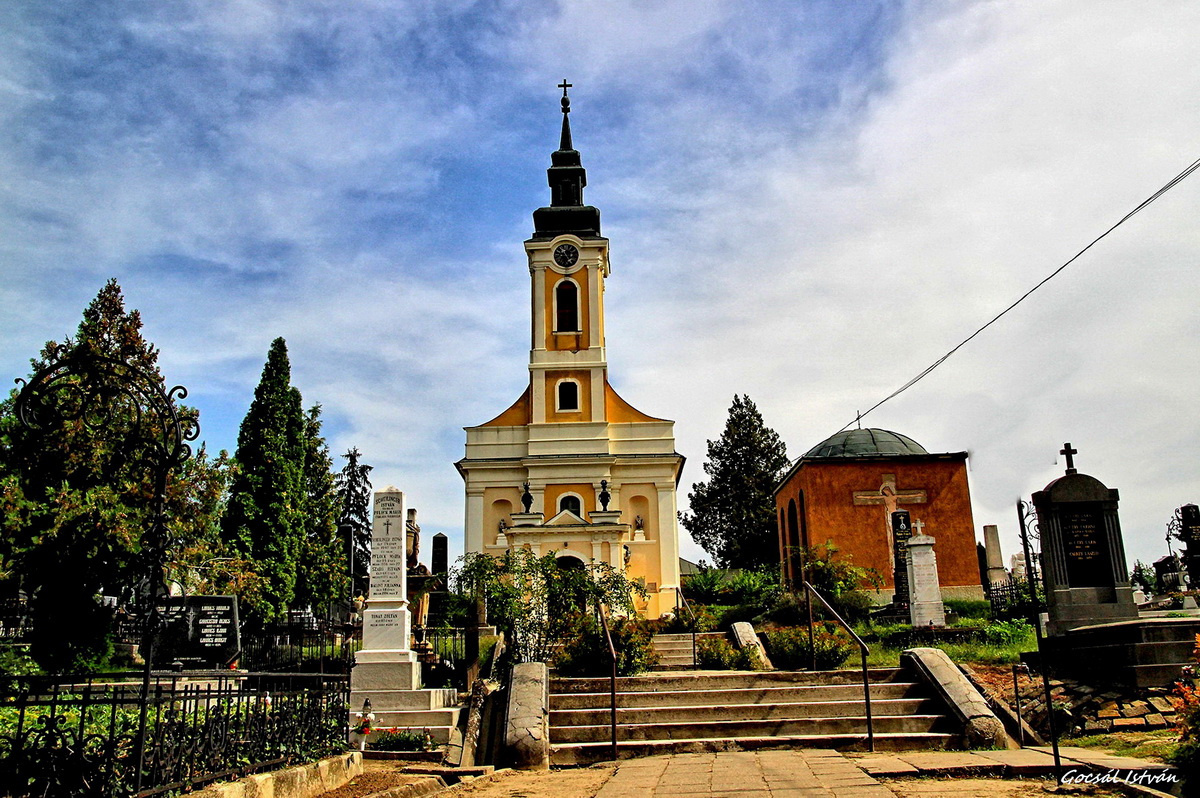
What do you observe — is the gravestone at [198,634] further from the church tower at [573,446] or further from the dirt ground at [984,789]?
the church tower at [573,446]

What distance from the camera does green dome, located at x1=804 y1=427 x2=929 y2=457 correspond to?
29406 millimetres

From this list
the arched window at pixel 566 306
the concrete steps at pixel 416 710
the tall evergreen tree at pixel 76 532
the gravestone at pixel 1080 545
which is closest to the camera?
the concrete steps at pixel 416 710

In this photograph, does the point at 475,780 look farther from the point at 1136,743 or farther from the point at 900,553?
the point at 900,553

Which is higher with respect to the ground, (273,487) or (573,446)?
(573,446)

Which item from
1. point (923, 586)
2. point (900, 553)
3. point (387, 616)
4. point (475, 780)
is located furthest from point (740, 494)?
point (475, 780)

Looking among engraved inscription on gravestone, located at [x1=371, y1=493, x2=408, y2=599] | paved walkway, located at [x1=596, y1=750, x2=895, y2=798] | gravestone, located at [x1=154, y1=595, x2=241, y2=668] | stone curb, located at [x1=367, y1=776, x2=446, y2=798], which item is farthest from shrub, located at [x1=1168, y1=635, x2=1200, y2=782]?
gravestone, located at [x1=154, y1=595, x2=241, y2=668]

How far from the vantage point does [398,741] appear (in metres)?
10.5

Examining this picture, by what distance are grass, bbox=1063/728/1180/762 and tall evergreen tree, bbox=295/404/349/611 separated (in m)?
24.6

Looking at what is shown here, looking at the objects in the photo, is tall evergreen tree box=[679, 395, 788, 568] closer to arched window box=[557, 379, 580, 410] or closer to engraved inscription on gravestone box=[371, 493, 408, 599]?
arched window box=[557, 379, 580, 410]

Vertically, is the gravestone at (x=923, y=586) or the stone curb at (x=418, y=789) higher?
the gravestone at (x=923, y=586)

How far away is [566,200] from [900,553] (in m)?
19.8

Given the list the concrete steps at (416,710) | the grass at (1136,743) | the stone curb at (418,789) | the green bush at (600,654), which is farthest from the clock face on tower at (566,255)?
the stone curb at (418,789)

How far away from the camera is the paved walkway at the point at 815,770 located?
725cm

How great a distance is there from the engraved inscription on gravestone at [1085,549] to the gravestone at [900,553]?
21.3 ft
